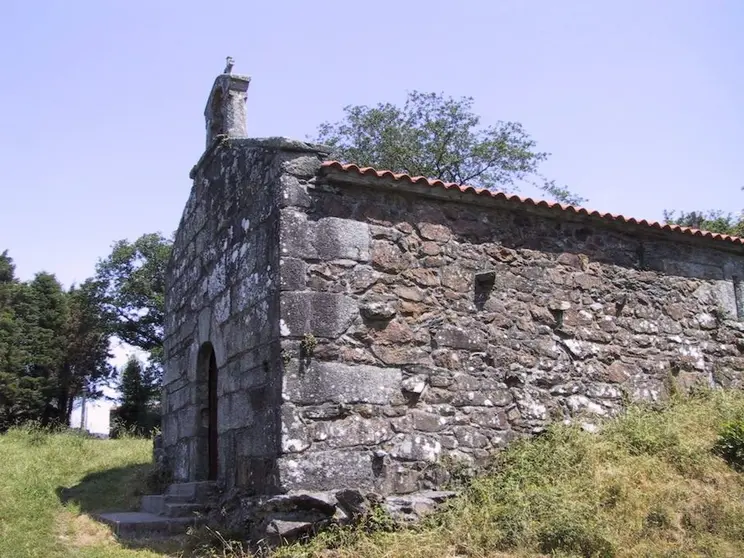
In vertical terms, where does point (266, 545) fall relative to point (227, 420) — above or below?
below

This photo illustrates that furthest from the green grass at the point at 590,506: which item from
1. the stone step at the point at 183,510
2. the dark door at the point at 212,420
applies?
the dark door at the point at 212,420

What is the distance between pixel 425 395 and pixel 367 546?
5.58 feet

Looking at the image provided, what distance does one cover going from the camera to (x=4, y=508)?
25.5 feet

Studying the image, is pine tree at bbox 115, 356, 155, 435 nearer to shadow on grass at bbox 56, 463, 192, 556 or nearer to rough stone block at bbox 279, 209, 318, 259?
shadow on grass at bbox 56, 463, 192, 556

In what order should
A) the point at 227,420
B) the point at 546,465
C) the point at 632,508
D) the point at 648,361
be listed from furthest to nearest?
the point at 648,361 → the point at 227,420 → the point at 546,465 → the point at 632,508

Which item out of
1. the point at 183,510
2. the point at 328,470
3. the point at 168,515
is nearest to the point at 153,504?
the point at 168,515

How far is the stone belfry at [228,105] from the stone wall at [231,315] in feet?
0.82

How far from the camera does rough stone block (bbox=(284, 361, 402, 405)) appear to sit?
6.32 m

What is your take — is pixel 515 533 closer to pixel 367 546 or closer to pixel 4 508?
pixel 367 546

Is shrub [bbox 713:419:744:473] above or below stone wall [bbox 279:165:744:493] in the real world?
below

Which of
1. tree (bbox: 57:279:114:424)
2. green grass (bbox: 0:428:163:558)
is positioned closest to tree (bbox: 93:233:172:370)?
tree (bbox: 57:279:114:424)

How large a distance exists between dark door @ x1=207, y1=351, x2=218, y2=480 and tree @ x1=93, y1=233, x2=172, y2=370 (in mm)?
24613

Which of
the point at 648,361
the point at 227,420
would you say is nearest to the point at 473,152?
the point at 648,361

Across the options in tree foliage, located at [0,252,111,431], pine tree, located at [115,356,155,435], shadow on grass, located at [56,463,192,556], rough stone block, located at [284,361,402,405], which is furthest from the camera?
A: pine tree, located at [115,356,155,435]
